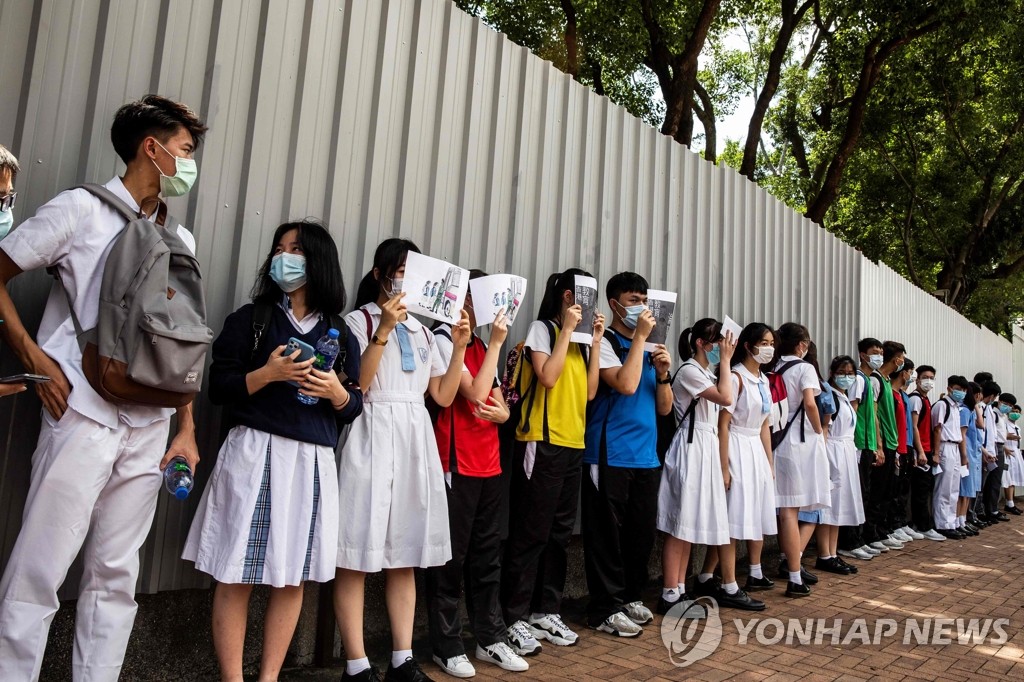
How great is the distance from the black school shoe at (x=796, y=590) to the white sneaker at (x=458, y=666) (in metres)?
3.07

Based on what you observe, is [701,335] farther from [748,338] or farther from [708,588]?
[708,588]

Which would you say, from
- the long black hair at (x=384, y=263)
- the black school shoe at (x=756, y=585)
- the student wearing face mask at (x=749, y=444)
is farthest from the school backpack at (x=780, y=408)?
the long black hair at (x=384, y=263)

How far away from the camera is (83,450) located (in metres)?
2.40

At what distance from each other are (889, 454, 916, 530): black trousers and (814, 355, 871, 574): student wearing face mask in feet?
6.93

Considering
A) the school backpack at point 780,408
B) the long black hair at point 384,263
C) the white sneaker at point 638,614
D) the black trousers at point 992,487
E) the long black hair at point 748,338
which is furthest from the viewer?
the black trousers at point 992,487

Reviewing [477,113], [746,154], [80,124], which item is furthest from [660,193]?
[746,154]

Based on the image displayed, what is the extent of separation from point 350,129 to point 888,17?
10164 millimetres

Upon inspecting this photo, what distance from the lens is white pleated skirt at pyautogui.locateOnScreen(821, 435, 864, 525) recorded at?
6684mm

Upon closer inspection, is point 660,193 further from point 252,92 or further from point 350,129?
point 252,92

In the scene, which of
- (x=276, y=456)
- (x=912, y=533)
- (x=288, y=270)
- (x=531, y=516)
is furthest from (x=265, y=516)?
(x=912, y=533)

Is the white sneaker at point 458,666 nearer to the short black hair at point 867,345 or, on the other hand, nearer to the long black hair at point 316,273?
the long black hair at point 316,273

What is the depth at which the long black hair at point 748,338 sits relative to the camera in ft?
18.1

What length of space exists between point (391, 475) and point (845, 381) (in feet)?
17.0

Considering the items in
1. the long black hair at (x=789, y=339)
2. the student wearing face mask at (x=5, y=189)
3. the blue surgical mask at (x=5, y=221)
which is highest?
the long black hair at (x=789, y=339)
